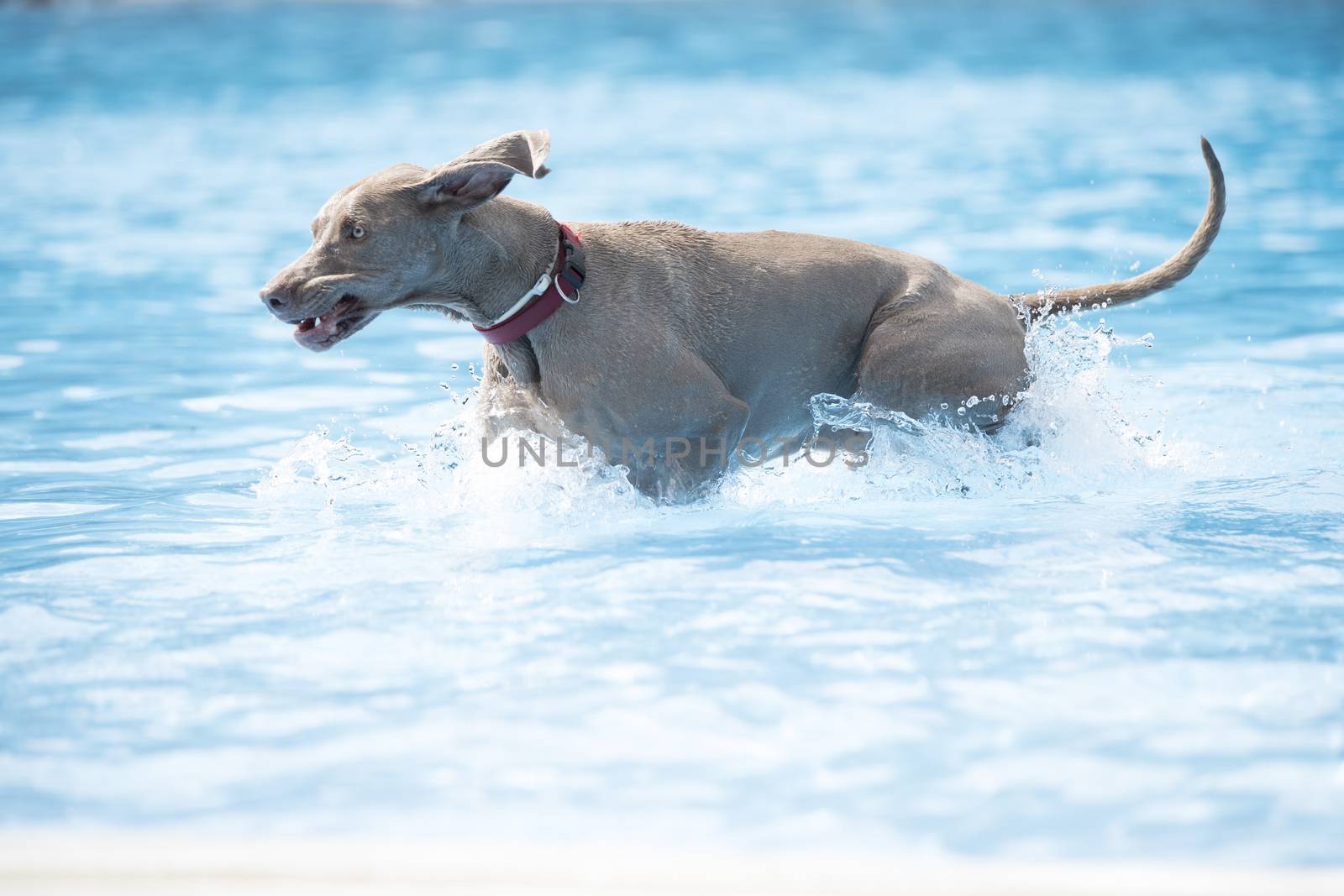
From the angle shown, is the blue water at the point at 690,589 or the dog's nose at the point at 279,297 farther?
the dog's nose at the point at 279,297

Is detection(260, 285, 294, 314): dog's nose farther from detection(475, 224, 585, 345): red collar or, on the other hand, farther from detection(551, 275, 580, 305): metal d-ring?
detection(551, 275, 580, 305): metal d-ring

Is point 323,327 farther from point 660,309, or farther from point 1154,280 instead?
point 1154,280

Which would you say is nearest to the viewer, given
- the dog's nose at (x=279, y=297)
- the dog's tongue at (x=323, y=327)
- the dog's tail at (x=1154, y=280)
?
the dog's nose at (x=279, y=297)

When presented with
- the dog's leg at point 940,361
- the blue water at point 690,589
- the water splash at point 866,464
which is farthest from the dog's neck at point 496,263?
the dog's leg at point 940,361

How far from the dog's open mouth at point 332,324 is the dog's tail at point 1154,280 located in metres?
2.23

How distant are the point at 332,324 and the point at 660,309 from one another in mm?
977

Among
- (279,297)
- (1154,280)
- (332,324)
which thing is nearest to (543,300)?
(332,324)

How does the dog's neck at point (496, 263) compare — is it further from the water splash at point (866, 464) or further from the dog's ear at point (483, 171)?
the water splash at point (866, 464)

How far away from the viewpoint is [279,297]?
3900mm

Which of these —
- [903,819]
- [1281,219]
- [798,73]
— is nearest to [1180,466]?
[903,819]

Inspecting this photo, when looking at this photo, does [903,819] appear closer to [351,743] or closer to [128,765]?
[351,743]

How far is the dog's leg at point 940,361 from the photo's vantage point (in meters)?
4.50

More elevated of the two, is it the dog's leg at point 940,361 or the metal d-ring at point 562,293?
the metal d-ring at point 562,293

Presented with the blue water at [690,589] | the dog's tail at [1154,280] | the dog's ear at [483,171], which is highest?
the dog's ear at [483,171]
